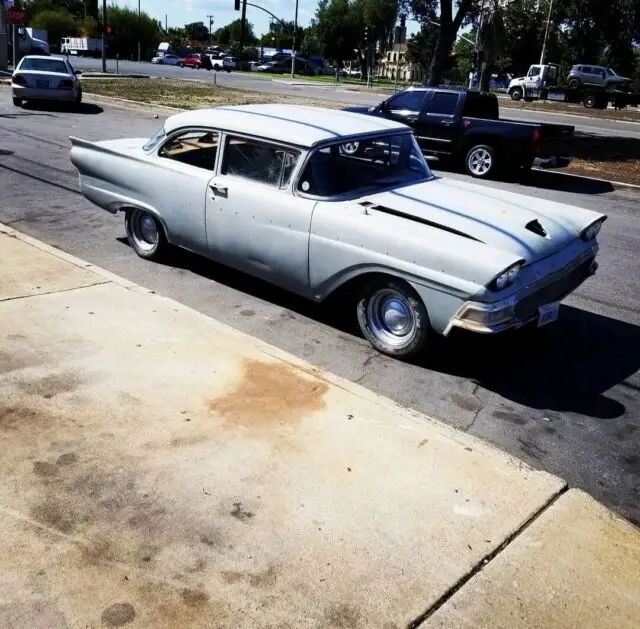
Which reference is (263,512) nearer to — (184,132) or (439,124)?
(184,132)

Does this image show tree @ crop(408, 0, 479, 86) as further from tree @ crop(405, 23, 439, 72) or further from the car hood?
tree @ crop(405, 23, 439, 72)

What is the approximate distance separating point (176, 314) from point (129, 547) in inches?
108

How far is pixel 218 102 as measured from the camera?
2561 cm

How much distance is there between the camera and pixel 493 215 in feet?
16.5

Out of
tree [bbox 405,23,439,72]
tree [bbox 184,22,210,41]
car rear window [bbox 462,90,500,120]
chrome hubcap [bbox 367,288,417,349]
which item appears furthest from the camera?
tree [bbox 184,22,210,41]

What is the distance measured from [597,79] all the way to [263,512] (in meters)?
48.0

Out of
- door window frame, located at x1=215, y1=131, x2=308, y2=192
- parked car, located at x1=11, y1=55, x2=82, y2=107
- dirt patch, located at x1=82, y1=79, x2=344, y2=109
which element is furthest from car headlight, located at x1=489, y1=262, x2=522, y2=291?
dirt patch, located at x1=82, y1=79, x2=344, y2=109

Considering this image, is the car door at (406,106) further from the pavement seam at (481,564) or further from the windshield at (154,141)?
the pavement seam at (481,564)

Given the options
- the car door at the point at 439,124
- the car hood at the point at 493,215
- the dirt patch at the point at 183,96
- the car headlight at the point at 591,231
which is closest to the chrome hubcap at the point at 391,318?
the car hood at the point at 493,215

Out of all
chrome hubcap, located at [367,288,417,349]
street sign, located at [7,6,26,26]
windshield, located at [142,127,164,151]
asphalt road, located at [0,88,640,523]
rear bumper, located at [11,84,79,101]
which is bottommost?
asphalt road, located at [0,88,640,523]

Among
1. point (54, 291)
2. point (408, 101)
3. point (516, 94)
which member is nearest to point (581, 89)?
point (516, 94)

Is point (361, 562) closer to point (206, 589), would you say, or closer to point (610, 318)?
point (206, 589)

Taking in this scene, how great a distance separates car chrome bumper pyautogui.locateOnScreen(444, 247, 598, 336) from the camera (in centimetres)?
440

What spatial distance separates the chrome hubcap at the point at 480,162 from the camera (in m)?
13.5
